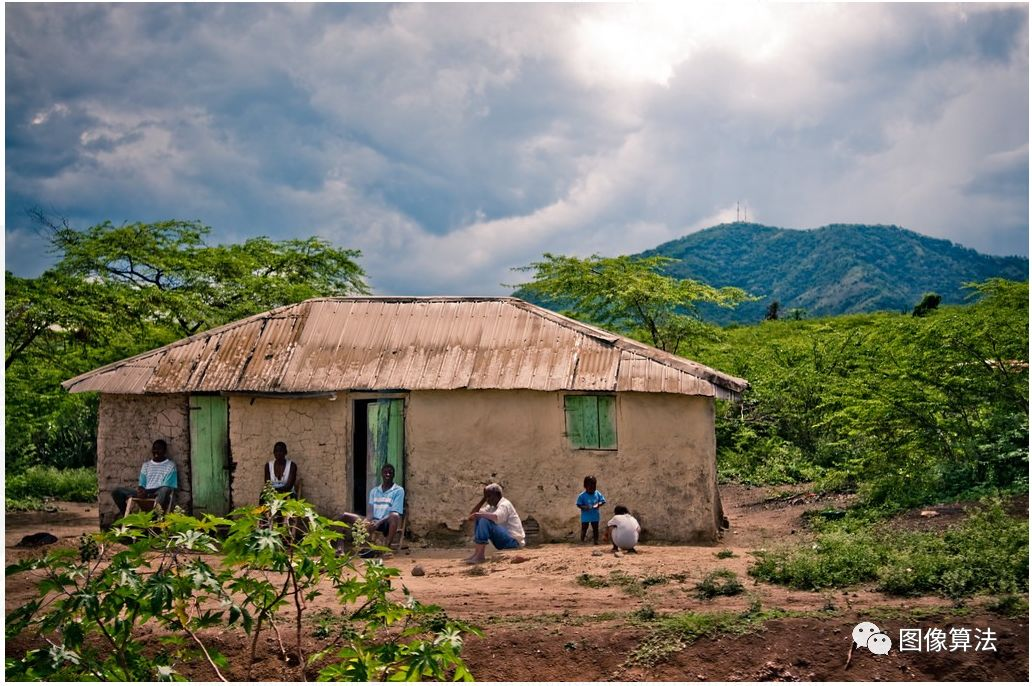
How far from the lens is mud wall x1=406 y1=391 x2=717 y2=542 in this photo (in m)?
10.2

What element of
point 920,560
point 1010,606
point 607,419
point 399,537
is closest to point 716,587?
point 920,560

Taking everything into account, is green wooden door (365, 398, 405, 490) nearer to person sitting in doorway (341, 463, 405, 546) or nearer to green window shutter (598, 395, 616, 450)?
person sitting in doorway (341, 463, 405, 546)

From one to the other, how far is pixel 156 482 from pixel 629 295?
1105cm

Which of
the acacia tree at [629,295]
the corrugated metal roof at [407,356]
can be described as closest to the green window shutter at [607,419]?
the corrugated metal roof at [407,356]

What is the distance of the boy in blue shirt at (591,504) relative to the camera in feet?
32.9

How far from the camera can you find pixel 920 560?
7.49m

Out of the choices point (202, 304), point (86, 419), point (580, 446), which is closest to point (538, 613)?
point (580, 446)

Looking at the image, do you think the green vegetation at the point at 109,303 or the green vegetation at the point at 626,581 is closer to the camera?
the green vegetation at the point at 626,581

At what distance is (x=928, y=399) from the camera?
1114cm

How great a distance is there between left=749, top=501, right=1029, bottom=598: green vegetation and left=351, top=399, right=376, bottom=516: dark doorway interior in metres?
4.86

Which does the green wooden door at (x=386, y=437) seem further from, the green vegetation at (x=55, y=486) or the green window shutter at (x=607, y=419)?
the green vegetation at (x=55, y=486)

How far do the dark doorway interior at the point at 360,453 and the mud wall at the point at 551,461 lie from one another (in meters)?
0.68

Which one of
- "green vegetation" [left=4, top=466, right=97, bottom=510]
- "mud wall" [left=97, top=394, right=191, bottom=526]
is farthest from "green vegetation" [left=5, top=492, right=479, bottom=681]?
"green vegetation" [left=4, top=466, right=97, bottom=510]

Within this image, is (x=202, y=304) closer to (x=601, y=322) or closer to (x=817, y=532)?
(x=601, y=322)
